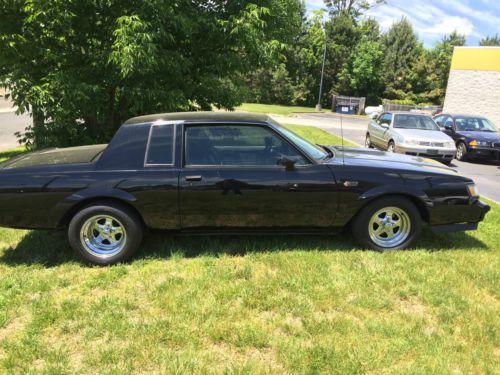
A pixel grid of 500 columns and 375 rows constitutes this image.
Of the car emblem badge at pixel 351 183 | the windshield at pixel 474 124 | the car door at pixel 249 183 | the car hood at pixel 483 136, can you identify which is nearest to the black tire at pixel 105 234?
the car door at pixel 249 183

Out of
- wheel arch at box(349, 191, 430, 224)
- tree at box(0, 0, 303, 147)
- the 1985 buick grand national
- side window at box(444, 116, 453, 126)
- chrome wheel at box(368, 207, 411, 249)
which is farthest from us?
side window at box(444, 116, 453, 126)

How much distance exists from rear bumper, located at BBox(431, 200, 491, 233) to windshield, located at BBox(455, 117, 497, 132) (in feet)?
32.2

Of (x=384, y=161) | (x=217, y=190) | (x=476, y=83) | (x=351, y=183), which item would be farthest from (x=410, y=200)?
(x=476, y=83)

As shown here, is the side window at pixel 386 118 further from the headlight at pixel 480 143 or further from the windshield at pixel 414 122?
the headlight at pixel 480 143

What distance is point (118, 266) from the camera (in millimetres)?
4066

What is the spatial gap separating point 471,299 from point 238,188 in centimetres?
230

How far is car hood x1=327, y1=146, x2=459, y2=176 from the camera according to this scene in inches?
173

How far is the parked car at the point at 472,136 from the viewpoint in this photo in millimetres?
11898

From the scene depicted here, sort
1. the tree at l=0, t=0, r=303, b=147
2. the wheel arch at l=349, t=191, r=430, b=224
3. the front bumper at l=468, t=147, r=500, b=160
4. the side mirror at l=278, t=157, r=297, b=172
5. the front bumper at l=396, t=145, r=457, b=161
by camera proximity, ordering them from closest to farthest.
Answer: the side mirror at l=278, t=157, r=297, b=172 → the wheel arch at l=349, t=191, r=430, b=224 → the tree at l=0, t=0, r=303, b=147 → the front bumper at l=396, t=145, r=457, b=161 → the front bumper at l=468, t=147, r=500, b=160

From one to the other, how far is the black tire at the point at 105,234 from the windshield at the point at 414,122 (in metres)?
9.48

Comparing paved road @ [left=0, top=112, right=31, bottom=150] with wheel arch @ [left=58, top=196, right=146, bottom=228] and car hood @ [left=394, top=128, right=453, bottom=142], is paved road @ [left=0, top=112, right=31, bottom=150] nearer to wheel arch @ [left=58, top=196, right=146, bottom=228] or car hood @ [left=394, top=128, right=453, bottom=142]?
wheel arch @ [left=58, top=196, right=146, bottom=228]

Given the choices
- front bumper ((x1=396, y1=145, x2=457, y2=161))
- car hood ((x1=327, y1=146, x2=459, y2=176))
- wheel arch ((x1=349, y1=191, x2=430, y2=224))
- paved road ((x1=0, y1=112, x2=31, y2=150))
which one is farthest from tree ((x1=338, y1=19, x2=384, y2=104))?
wheel arch ((x1=349, y1=191, x2=430, y2=224))

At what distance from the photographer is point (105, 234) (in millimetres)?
4109

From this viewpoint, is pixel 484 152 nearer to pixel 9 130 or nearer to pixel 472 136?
pixel 472 136
